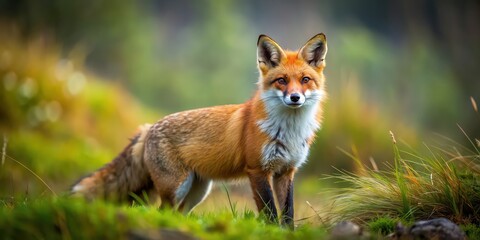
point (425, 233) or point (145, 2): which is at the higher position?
point (145, 2)

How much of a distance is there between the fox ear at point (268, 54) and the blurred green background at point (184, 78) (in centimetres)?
126

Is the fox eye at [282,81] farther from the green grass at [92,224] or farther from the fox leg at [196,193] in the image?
the green grass at [92,224]

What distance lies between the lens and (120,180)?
20.1ft

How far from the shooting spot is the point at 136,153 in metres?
6.25

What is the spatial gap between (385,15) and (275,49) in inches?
636

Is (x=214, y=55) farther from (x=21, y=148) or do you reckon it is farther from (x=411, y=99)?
(x=21, y=148)

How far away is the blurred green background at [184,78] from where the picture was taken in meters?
9.73

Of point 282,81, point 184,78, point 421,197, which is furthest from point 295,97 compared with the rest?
point 184,78

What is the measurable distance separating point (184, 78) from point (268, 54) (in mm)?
9817

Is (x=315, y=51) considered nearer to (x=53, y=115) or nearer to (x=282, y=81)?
(x=282, y=81)

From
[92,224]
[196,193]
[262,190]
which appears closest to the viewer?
[92,224]

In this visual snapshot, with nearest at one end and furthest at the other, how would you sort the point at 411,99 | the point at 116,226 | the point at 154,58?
1. the point at 116,226
2. the point at 411,99
3. the point at 154,58

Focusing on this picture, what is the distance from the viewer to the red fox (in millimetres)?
5449

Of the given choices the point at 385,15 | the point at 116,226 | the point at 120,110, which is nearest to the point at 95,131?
the point at 120,110
